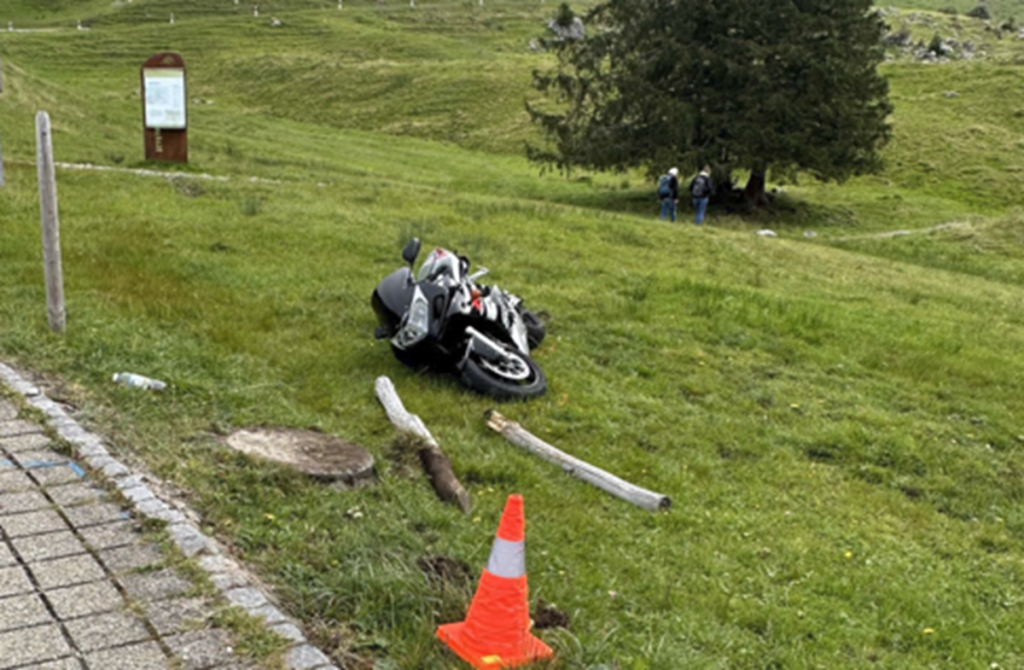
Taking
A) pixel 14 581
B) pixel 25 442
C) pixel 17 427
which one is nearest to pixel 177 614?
pixel 14 581

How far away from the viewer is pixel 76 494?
4.90 metres

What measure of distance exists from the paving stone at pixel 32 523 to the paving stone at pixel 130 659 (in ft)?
3.50

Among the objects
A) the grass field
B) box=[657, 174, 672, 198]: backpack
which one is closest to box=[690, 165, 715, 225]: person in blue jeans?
box=[657, 174, 672, 198]: backpack

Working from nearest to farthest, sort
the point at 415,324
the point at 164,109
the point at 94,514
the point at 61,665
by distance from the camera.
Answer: the point at 61,665
the point at 94,514
the point at 415,324
the point at 164,109

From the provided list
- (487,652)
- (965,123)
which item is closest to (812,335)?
(487,652)

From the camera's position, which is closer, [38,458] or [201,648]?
[201,648]

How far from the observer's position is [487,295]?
853 cm

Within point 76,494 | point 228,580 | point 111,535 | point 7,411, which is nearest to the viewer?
point 228,580

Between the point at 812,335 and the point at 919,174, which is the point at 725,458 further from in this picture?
the point at 919,174

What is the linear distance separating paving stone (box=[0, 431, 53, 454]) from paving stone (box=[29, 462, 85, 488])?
0.29 metres

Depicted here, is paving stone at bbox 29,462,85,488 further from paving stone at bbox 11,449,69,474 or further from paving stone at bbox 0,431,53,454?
paving stone at bbox 0,431,53,454

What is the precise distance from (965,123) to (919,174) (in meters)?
7.15

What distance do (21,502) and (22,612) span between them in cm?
101

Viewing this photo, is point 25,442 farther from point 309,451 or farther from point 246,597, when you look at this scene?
point 246,597
